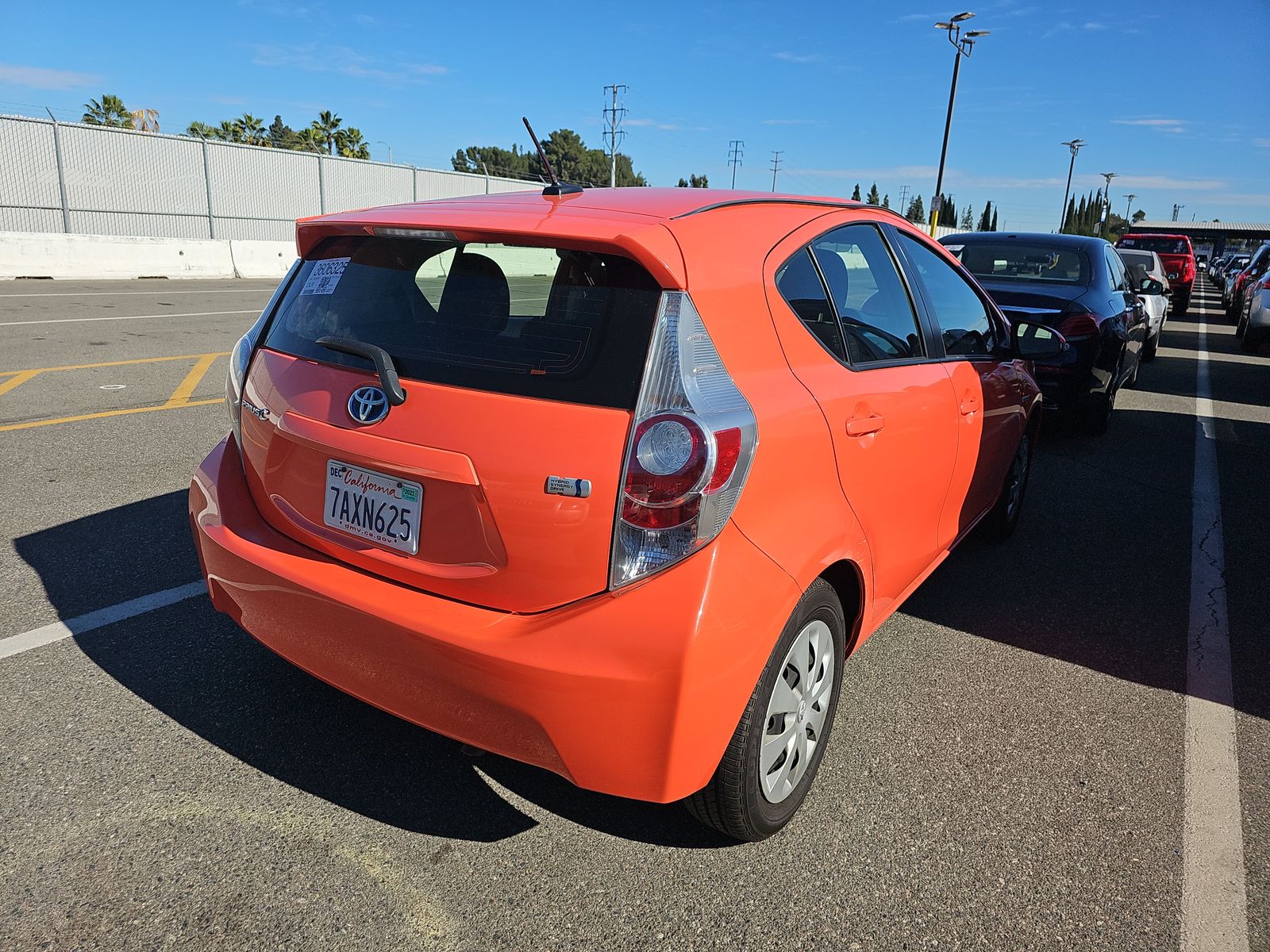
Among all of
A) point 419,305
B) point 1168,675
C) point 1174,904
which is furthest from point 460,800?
point 1168,675

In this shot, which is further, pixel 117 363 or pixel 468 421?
pixel 117 363

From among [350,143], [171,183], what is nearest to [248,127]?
[350,143]

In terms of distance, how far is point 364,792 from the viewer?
2.53 meters

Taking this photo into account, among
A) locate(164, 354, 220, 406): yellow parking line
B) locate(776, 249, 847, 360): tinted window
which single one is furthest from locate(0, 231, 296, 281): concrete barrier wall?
locate(776, 249, 847, 360): tinted window

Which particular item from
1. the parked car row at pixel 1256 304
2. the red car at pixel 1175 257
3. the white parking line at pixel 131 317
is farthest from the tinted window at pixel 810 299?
the red car at pixel 1175 257

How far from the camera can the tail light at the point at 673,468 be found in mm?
1962

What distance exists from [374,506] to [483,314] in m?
0.55

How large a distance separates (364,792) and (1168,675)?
3.00 m

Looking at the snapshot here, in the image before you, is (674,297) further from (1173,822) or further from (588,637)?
(1173,822)

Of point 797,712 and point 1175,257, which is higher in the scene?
point 1175,257

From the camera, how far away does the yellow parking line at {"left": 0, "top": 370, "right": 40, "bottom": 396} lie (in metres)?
7.23

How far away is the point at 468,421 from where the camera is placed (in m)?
2.08

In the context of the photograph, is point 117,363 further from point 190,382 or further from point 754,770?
point 754,770

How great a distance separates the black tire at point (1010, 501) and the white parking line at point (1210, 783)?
35.0 inches
